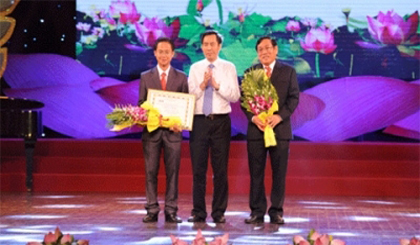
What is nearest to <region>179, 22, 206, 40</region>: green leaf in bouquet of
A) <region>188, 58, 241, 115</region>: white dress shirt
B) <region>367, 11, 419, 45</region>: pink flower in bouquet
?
<region>367, 11, 419, 45</region>: pink flower in bouquet

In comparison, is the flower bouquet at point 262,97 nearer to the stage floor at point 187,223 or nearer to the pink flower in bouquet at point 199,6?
the stage floor at point 187,223

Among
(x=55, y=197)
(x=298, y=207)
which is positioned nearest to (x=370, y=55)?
(x=298, y=207)

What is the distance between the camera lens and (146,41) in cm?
1045

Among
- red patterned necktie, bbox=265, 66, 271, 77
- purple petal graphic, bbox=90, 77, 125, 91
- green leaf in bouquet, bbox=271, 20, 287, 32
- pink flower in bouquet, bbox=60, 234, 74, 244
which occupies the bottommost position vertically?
purple petal graphic, bbox=90, 77, 125, 91

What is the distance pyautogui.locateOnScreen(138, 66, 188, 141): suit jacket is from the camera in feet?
18.8

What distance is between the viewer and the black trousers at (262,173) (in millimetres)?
5660

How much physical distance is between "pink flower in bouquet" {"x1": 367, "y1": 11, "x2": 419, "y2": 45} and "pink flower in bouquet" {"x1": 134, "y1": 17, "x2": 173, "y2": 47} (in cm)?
267

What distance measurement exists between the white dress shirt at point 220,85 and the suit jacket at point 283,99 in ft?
0.53

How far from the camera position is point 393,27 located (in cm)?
1016

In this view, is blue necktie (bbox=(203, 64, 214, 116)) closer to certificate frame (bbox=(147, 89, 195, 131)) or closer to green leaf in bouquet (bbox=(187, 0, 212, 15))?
certificate frame (bbox=(147, 89, 195, 131))

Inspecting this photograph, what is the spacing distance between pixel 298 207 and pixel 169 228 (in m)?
1.93

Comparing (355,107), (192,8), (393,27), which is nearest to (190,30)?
(192,8)

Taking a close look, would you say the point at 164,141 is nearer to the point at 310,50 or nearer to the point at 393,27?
the point at 310,50

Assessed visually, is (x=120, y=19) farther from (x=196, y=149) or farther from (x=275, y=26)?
(x=196, y=149)
